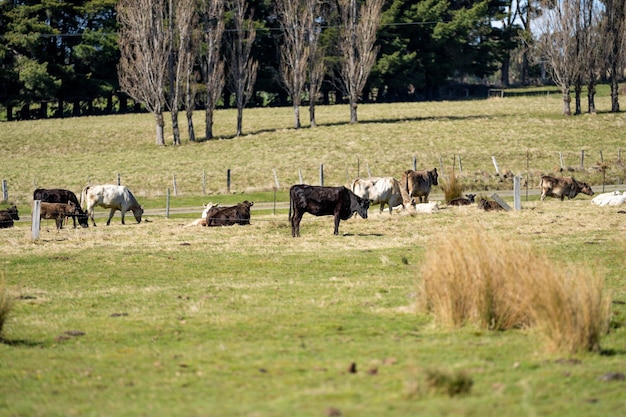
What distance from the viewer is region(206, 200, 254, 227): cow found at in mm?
26830

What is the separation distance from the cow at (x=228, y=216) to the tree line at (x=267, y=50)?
3603cm

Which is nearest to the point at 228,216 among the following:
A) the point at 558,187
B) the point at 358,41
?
the point at 558,187

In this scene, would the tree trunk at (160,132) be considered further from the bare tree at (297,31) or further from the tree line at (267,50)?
the bare tree at (297,31)

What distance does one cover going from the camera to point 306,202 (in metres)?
23.9

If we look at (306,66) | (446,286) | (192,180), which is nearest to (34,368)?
(446,286)

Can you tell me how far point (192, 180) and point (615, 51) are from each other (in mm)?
40841

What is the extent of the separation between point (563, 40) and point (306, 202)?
5085 cm

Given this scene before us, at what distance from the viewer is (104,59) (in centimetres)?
7844

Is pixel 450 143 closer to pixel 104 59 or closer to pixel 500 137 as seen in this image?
pixel 500 137

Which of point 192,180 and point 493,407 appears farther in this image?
point 192,180

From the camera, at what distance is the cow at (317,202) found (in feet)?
78.1

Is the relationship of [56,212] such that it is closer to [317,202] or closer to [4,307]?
[317,202]

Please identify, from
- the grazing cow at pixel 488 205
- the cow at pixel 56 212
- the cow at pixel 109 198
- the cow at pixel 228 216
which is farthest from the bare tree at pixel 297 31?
the cow at pixel 56 212

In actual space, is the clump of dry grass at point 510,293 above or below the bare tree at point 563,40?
below
